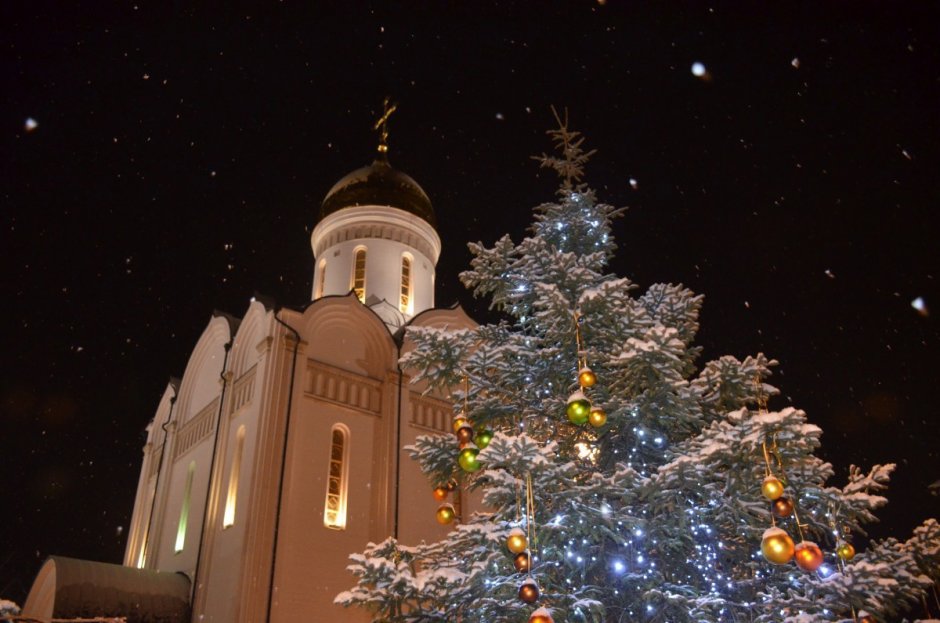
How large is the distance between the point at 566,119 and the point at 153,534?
14.5 meters

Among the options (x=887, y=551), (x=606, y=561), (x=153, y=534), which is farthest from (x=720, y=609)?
(x=153, y=534)

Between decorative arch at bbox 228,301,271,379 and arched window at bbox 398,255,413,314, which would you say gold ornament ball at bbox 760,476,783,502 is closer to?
decorative arch at bbox 228,301,271,379

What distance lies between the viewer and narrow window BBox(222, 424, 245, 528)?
13.7m

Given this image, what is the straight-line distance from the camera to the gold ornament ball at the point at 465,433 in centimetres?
606

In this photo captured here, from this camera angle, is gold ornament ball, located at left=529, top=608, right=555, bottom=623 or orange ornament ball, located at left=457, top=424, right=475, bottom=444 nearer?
gold ornament ball, located at left=529, top=608, right=555, bottom=623

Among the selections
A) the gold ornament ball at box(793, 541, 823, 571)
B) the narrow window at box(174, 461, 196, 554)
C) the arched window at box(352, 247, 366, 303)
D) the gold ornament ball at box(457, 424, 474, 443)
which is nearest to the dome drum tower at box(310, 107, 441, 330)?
the arched window at box(352, 247, 366, 303)

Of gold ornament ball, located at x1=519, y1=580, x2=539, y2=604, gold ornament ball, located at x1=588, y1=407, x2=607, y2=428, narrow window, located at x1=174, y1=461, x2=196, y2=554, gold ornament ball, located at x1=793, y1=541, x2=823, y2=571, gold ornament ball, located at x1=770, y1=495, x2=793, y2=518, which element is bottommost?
gold ornament ball, located at x1=519, y1=580, x2=539, y2=604

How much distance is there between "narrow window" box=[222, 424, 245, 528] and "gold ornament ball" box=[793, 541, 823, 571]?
37.3 ft

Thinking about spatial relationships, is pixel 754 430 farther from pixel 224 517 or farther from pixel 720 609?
pixel 224 517

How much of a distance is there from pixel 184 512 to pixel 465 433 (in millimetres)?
12362

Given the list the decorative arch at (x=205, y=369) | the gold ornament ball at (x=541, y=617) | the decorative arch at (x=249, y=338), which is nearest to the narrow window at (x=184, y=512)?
the decorative arch at (x=205, y=369)

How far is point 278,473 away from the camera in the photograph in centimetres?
1313

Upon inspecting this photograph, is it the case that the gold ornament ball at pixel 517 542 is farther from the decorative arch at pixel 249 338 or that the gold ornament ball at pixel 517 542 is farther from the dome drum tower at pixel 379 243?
the dome drum tower at pixel 379 243

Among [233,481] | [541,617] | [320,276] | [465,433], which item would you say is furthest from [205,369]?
[541,617]
